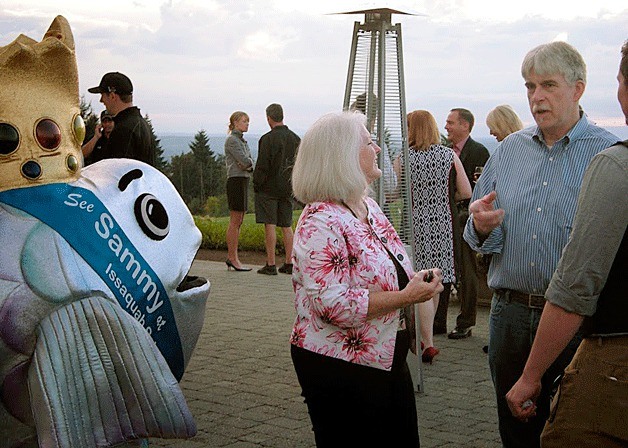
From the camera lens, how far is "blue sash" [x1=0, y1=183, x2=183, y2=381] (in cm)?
409

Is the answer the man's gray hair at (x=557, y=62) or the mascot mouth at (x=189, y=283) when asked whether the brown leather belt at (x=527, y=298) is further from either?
the mascot mouth at (x=189, y=283)

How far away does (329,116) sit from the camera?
14.0 feet

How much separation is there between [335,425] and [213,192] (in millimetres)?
16863

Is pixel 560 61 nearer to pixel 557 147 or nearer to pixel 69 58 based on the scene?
pixel 557 147

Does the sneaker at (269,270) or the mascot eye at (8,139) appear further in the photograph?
the sneaker at (269,270)

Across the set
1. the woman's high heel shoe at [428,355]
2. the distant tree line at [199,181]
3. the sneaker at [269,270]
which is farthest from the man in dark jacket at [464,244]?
the distant tree line at [199,181]

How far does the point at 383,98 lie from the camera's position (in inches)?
264

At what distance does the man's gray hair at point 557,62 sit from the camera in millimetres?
4281

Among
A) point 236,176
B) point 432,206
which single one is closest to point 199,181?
point 236,176

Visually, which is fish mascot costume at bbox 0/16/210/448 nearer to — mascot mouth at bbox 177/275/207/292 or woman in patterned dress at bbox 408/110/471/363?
mascot mouth at bbox 177/275/207/292

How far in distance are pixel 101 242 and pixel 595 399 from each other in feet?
6.88

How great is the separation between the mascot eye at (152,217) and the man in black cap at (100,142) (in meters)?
3.10

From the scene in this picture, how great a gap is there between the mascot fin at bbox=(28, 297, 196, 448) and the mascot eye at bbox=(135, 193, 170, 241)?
48 cm

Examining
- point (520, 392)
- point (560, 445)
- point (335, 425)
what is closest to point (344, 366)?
point (335, 425)
